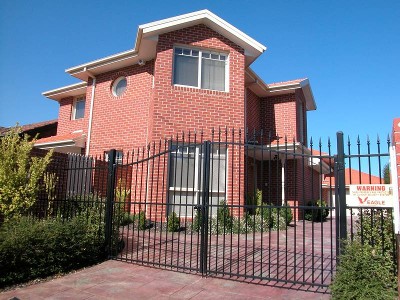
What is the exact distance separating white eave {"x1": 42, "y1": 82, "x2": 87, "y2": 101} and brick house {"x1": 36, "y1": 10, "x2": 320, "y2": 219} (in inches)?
14.1

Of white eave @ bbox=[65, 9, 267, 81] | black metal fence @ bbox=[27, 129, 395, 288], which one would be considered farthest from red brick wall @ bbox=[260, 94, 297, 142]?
black metal fence @ bbox=[27, 129, 395, 288]

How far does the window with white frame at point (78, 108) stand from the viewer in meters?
16.8

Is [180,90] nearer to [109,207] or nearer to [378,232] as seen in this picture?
[109,207]

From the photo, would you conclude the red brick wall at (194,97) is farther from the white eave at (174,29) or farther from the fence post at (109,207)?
the fence post at (109,207)

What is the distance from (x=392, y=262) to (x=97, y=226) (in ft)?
17.6

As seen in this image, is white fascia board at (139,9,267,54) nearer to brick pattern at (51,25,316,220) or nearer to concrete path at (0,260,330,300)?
brick pattern at (51,25,316,220)

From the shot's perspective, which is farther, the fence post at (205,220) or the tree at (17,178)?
the tree at (17,178)

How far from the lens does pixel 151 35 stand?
11.1 m

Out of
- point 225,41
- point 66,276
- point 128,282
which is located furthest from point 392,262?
point 225,41

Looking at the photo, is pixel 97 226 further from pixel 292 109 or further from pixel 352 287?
pixel 292 109

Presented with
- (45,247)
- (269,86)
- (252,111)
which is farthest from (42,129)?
(45,247)

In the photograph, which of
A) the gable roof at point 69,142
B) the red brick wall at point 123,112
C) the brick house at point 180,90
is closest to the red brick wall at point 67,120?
the brick house at point 180,90

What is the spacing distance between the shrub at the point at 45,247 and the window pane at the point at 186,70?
6.19m

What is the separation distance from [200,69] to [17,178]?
22.5 ft
